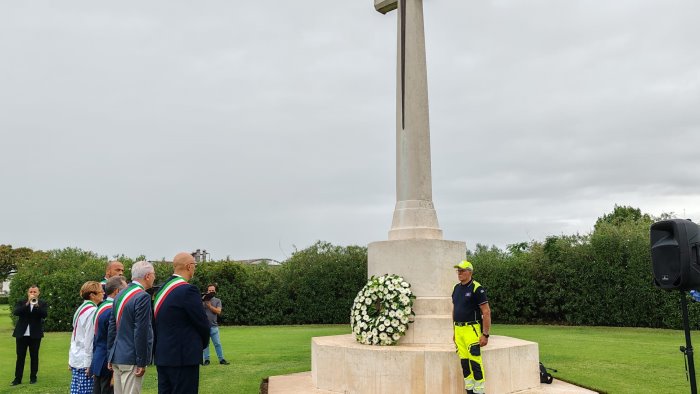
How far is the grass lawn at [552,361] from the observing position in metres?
8.88

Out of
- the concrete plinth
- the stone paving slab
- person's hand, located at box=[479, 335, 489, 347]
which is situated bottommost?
the stone paving slab

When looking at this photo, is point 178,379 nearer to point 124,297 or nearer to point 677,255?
point 124,297

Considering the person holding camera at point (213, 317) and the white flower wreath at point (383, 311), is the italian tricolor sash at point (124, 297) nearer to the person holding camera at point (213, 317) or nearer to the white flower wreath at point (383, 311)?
the white flower wreath at point (383, 311)

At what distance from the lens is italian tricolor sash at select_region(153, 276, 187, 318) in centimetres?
500

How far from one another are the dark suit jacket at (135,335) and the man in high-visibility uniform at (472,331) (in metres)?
3.64

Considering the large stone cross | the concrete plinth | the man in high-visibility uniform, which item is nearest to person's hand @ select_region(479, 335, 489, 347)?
the man in high-visibility uniform

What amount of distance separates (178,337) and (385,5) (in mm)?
7597

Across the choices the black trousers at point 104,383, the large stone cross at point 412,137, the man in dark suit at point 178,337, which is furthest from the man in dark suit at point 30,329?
the large stone cross at point 412,137

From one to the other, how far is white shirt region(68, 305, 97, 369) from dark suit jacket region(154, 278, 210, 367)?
1614mm

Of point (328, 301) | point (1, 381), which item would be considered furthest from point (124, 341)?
point (328, 301)

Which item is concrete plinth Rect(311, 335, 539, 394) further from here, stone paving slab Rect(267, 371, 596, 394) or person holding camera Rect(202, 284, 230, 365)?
person holding camera Rect(202, 284, 230, 365)

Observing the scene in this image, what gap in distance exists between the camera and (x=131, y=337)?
524 cm

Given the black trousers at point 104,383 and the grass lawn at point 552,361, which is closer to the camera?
the black trousers at point 104,383

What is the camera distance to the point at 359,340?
8219 millimetres
